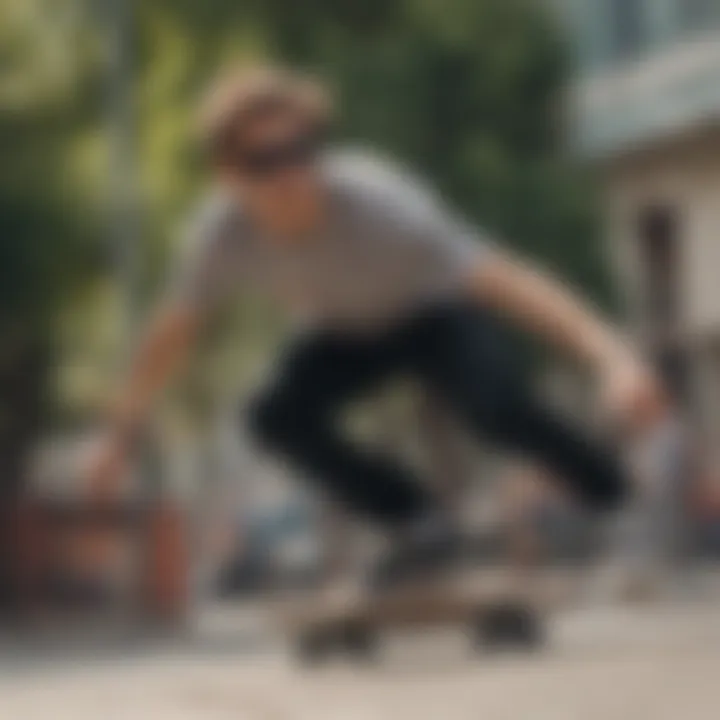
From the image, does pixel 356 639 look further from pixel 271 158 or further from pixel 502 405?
pixel 271 158

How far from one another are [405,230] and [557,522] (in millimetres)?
728

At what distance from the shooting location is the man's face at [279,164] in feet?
6.33

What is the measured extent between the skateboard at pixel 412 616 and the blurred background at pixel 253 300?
0.40ft

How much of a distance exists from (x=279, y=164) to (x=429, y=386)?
26 cm

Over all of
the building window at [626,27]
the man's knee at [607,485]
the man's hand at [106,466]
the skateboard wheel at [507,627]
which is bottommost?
the skateboard wheel at [507,627]

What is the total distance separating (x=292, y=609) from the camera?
2090 mm

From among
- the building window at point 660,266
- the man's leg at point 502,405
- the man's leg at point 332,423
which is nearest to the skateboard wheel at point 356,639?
the man's leg at point 332,423

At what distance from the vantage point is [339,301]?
1.94 meters

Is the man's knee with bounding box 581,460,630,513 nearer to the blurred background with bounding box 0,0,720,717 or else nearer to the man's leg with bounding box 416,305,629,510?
the man's leg with bounding box 416,305,629,510

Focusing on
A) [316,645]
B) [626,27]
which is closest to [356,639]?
[316,645]

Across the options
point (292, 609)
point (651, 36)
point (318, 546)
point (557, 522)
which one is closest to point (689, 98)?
point (651, 36)

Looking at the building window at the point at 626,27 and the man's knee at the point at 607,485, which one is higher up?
the building window at the point at 626,27

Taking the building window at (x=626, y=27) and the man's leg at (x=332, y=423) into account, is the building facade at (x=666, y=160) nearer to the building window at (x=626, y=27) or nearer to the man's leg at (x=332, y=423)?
the building window at (x=626, y=27)

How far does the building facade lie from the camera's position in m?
3.36
